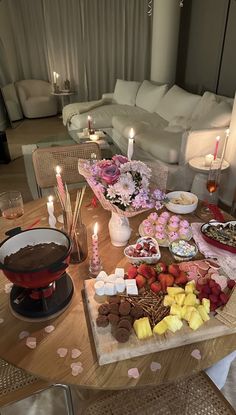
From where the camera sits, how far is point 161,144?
2857 mm

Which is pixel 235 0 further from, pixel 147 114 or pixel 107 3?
pixel 107 3

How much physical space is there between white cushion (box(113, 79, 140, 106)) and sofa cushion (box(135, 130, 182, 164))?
4.96ft

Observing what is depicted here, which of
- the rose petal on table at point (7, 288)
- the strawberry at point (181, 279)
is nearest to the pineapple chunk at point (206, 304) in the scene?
the strawberry at point (181, 279)

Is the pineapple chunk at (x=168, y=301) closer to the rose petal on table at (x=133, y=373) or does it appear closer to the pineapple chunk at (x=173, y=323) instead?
the pineapple chunk at (x=173, y=323)

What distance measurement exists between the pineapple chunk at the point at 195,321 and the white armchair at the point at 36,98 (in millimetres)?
5264

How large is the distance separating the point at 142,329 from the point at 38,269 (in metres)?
0.30

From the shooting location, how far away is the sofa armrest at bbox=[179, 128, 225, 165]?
8.36 feet

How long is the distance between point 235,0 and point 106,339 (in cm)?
402

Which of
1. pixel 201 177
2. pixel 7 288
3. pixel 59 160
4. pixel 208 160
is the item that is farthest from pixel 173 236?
pixel 208 160

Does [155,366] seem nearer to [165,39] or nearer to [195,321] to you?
[195,321]

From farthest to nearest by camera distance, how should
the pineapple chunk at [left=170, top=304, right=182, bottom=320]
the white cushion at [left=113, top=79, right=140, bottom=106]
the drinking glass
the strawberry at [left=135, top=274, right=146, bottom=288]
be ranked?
the white cushion at [left=113, top=79, right=140, bottom=106], the drinking glass, the strawberry at [left=135, top=274, right=146, bottom=288], the pineapple chunk at [left=170, top=304, right=182, bottom=320]

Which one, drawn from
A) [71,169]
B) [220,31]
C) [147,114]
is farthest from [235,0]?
[71,169]

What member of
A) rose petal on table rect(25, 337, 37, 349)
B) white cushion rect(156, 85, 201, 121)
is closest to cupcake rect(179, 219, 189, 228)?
rose petal on table rect(25, 337, 37, 349)

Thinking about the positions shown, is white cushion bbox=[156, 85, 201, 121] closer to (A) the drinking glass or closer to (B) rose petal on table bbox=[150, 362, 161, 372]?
(A) the drinking glass
